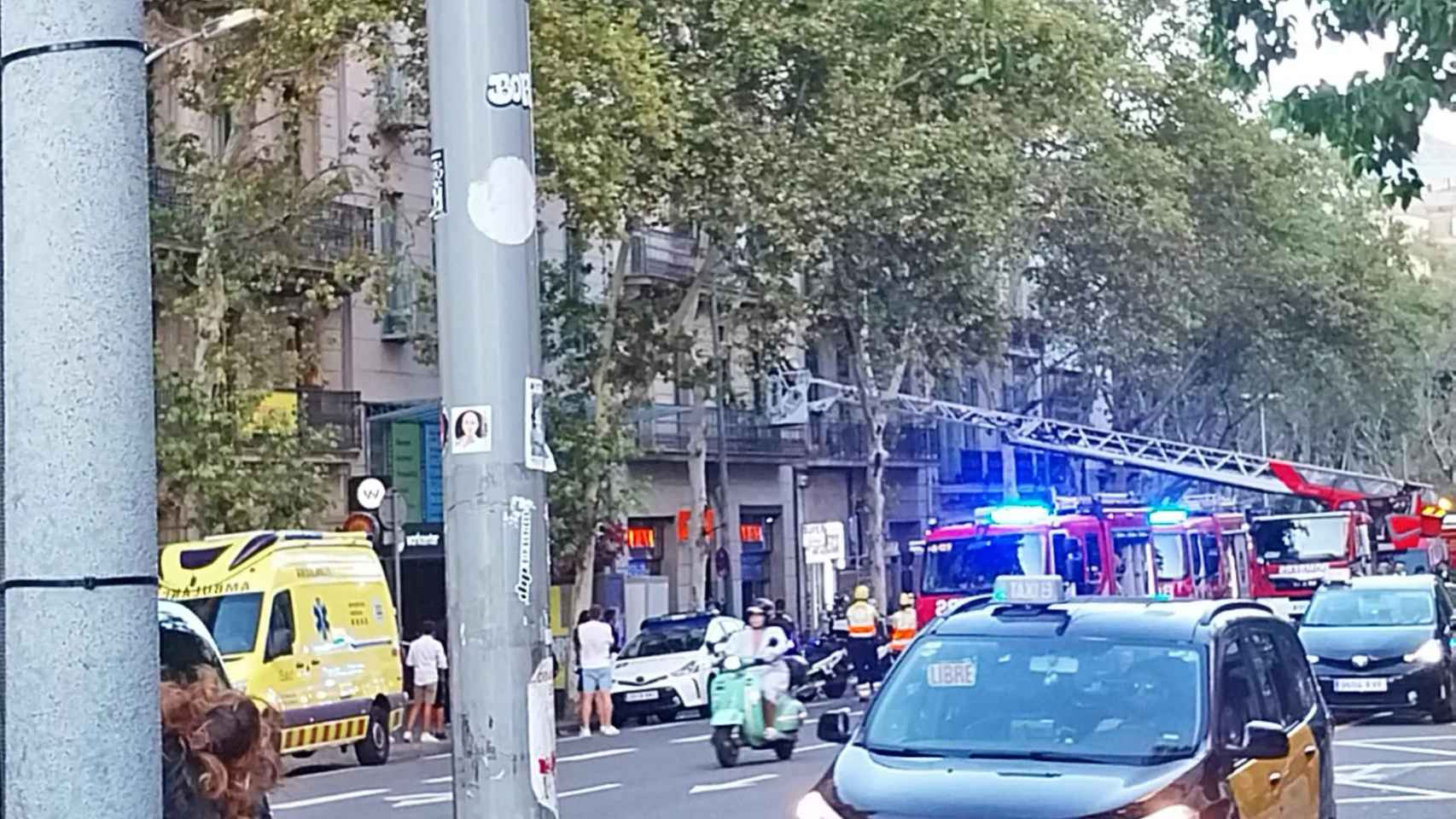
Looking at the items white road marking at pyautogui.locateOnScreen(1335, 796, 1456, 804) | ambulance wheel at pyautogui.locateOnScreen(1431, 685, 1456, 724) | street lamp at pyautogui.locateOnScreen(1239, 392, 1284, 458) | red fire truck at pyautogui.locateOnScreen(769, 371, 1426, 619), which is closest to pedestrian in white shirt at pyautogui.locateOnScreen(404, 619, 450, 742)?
red fire truck at pyautogui.locateOnScreen(769, 371, 1426, 619)

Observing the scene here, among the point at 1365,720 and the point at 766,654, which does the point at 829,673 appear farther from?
the point at 766,654

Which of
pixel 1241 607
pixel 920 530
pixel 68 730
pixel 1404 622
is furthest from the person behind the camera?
pixel 920 530

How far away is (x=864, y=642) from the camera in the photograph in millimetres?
33531

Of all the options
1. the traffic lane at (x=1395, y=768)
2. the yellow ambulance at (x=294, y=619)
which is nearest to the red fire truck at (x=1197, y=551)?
the traffic lane at (x=1395, y=768)

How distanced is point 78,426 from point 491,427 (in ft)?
4.57

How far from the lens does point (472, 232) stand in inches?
164

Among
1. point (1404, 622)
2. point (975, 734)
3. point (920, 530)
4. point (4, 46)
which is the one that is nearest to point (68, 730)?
point (4, 46)

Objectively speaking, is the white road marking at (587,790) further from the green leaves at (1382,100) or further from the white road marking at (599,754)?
the green leaves at (1382,100)

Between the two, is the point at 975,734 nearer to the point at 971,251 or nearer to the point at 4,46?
the point at 4,46

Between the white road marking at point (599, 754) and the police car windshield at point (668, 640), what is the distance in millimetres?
6666

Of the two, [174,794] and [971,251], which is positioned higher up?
[971,251]

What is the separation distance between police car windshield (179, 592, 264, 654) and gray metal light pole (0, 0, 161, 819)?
20.7 metres

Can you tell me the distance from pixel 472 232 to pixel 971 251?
3660 centimetres

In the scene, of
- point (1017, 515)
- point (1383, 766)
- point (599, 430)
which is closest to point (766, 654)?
point (1383, 766)
